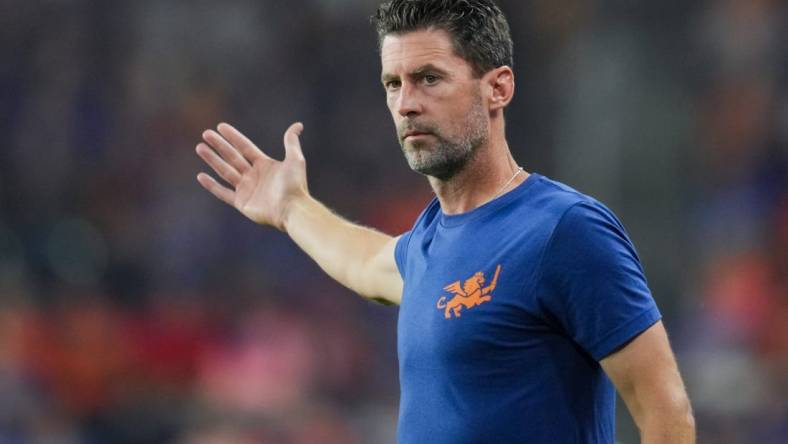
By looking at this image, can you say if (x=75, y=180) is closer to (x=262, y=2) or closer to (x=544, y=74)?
(x=262, y=2)

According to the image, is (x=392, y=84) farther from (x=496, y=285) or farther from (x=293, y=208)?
(x=293, y=208)

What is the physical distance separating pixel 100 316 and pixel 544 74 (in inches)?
133

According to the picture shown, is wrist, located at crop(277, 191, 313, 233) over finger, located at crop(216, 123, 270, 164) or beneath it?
beneath

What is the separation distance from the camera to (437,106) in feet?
9.78

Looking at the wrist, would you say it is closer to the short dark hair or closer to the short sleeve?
the short dark hair

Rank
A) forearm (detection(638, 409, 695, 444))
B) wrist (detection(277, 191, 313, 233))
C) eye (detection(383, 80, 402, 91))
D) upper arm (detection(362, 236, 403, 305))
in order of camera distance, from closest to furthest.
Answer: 1. forearm (detection(638, 409, 695, 444))
2. eye (detection(383, 80, 402, 91))
3. upper arm (detection(362, 236, 403, 305))
4. wrist (detection(277, 191, 313, 233))

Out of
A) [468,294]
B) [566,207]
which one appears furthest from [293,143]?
[566,207]

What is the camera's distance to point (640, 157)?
6.92 metres

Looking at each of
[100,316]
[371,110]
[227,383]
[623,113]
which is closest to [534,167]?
[623,113]

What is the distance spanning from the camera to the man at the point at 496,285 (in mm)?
Answer: 2643

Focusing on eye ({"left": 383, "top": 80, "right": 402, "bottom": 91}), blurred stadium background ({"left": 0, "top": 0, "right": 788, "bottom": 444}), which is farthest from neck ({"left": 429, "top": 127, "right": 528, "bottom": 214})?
blurred stadium background ({"left": 0, "top": 0, "right": 788, "bottom": 444})

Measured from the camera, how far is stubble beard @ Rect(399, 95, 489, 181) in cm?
300

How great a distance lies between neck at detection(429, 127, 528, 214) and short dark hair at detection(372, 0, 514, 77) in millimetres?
184

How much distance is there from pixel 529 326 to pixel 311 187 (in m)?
5.80
